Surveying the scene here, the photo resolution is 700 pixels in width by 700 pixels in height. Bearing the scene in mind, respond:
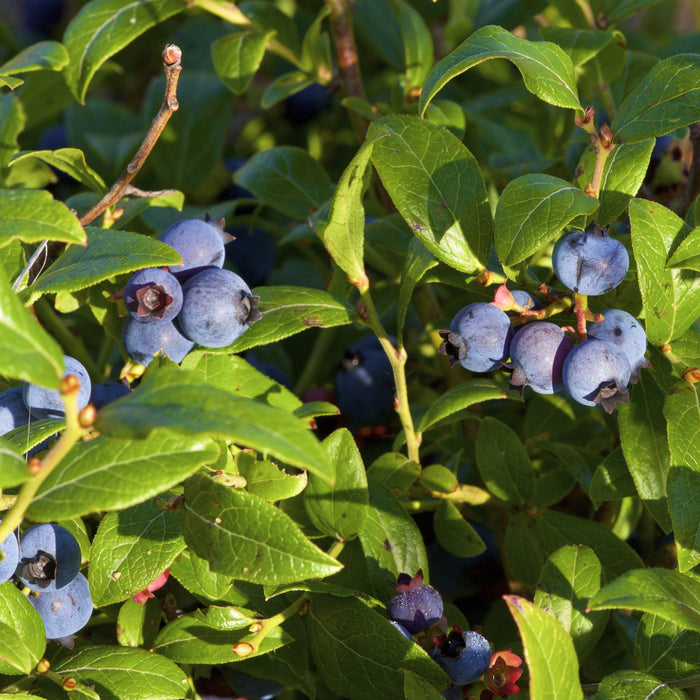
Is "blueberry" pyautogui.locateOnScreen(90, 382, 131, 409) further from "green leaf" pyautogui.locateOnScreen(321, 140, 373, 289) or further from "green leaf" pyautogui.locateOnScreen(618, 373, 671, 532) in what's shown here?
"green leaf" pyautogui.locateOnScreen(618, 373, 671, 532)

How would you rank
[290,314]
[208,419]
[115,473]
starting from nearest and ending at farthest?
[208,419], [115,473], [290,314]

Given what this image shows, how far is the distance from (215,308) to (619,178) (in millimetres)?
522

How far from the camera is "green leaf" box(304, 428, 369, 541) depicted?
100 centimetres

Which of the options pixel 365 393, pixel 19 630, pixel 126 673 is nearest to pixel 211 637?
pixel 126 673

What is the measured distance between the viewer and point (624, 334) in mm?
961

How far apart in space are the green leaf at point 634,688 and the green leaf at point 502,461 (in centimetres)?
35

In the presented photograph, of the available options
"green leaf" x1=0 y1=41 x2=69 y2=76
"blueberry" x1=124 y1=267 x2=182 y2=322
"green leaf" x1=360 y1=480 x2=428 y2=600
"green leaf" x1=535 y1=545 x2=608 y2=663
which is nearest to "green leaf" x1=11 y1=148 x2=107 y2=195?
"green leaf" x1=0 y1=41 x2=69 y2=76

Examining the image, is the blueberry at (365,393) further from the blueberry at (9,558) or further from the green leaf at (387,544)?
the blueberry at (9,558)

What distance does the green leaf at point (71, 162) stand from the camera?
46.2 inches

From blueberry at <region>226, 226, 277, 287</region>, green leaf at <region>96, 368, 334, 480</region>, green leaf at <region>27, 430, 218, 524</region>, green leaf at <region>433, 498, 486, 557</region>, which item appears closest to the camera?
green leaf at <region>96, 368, 334, 480</region>

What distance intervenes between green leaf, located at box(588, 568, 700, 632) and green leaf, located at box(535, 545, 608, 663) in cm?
13

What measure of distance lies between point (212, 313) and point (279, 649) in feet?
1.42

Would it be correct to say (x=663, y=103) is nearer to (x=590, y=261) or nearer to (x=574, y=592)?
(x=590, y=261)

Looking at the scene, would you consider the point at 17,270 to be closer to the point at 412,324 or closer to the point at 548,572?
the point at 548,572
